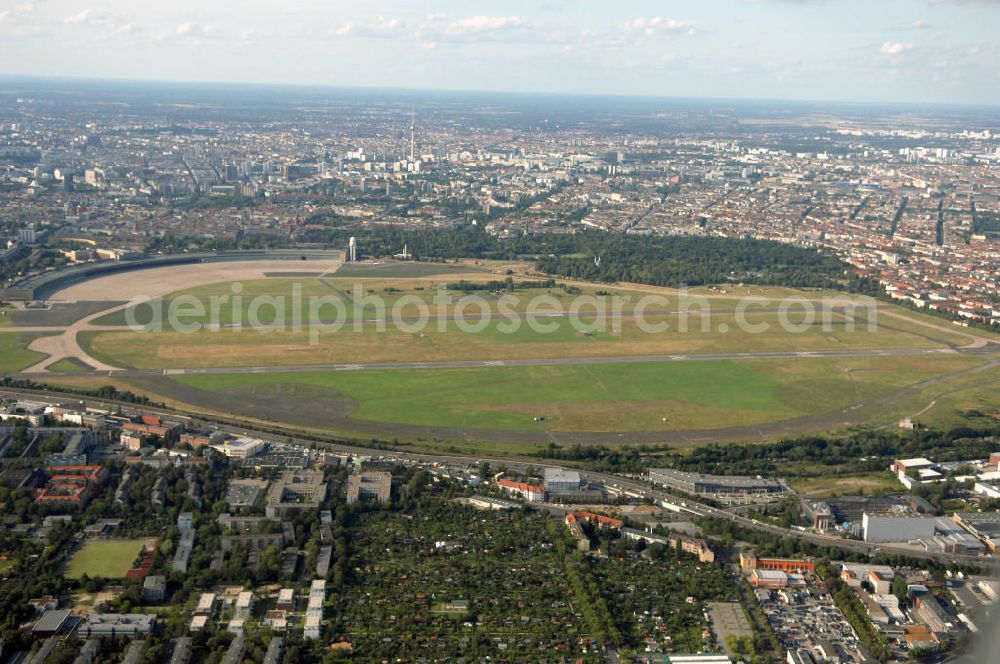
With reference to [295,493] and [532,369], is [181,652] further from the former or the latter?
[532,369]

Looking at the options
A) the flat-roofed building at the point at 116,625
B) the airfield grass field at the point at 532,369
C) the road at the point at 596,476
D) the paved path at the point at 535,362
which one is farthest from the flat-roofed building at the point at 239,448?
the flat-roofed building at the point at 116,625

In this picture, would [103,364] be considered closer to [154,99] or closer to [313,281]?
[313,281]

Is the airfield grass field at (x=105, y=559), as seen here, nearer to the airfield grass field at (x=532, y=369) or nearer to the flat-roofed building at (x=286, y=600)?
the flat-roofed building at (x=286, y=600)

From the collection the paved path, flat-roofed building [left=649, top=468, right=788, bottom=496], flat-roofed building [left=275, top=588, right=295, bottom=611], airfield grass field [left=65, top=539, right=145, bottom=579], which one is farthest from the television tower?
flat-roofed building [left=275, top=588, right=295, bottom=611]

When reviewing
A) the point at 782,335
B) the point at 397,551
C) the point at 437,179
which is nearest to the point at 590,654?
the point at 397,551

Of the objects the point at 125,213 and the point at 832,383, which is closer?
the point at 832,383

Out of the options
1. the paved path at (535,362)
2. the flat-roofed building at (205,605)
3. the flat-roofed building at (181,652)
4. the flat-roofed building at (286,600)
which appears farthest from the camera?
the paved path at (535,362)

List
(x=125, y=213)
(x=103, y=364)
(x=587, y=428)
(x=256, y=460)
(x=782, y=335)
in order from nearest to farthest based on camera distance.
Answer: (x=256, y=460) < (x=587, y=428) < (x=103, y=364) < (x=782, y=335) < (x=125, y=213)
